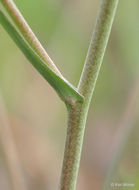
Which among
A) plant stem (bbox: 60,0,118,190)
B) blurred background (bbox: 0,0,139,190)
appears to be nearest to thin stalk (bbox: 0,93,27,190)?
blurred background (bbox: 0,0,139,190)

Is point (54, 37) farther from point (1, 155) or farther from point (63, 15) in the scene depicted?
point (1, 155)

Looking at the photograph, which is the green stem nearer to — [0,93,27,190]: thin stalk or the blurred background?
[0,93,27,190]: thin stalk

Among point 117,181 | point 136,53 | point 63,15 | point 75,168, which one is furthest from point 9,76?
point 75,168

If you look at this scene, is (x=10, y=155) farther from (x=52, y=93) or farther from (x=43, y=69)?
(x=43, y=69)

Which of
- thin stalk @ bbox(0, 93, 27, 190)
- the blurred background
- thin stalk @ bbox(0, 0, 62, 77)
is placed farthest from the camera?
the blurred background

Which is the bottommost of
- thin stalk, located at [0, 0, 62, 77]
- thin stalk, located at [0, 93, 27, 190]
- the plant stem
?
thin stalk, located at [0, 93, 27, 190]

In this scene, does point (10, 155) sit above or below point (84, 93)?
below

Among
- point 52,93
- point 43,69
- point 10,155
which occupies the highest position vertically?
point 43,69

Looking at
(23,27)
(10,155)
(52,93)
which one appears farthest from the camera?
(52,93)

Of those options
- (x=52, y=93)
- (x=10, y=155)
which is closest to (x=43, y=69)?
(x=10, y=155)
